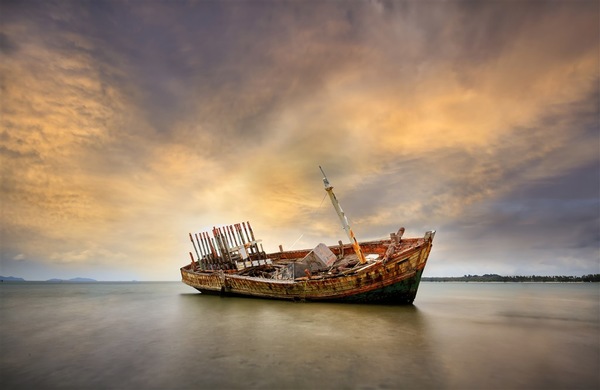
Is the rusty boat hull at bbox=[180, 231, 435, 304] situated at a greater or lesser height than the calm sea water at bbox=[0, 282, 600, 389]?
greater

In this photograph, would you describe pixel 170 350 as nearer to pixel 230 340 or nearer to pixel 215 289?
pixel 230 340

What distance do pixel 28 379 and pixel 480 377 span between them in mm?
9655

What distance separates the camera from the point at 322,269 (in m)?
18.8

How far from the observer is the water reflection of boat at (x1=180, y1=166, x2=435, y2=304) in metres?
14.3

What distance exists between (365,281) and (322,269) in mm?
4539

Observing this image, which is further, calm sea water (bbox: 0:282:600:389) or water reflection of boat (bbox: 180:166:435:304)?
water reflection of boat (bbox: 180:166:435:304)

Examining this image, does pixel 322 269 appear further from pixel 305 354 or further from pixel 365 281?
pixel 305 354

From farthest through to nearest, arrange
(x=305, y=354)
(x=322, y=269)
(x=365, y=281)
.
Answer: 1. (x=322, y=269)
2. (x=365, y=281)
3. (x=305, y=354)

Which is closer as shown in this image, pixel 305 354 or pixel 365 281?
pixel 305 354

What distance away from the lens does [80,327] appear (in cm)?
1223

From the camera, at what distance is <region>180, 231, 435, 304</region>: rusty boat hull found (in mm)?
14031

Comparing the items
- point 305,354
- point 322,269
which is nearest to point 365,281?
point 322,269

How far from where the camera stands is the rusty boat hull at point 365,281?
14.0m

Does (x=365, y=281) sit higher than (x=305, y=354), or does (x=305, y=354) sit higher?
(x=365, y=281)
